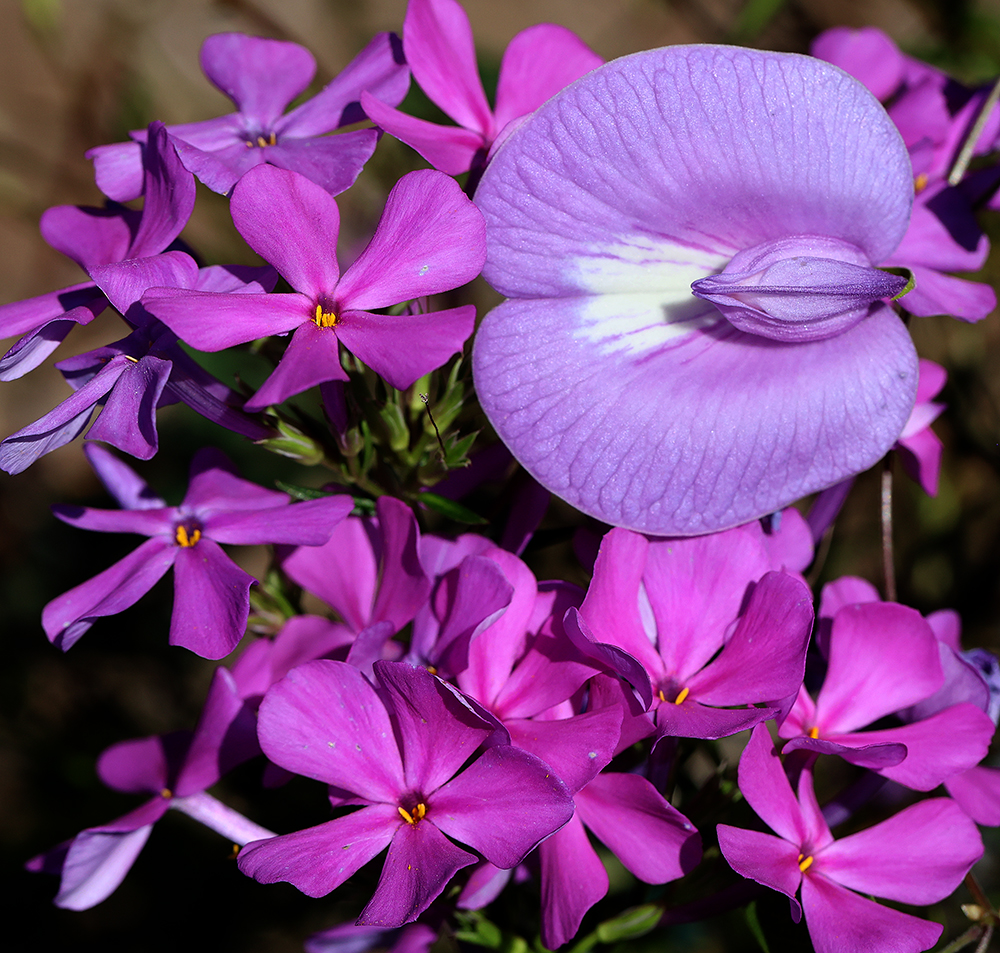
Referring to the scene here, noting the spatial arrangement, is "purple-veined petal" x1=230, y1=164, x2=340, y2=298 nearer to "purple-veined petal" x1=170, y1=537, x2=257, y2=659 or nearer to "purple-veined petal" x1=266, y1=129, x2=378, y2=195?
"purple-veined petal" x1=266, y1=129, x2=378, y2=195

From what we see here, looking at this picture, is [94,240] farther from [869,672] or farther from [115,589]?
[869,672]

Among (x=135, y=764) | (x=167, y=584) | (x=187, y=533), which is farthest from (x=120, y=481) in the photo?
(x=167, y=584)

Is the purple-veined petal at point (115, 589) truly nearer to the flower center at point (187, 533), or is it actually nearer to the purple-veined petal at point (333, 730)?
the flower center at point (187, 533)

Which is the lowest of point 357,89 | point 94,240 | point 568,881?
point 568,881

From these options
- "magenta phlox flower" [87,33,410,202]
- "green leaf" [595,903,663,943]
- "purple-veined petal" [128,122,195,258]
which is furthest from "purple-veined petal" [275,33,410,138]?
"green leaf" [595,903,663,943]

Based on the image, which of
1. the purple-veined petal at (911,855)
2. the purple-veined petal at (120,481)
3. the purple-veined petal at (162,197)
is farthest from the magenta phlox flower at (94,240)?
the purple-veined petal at (911,855)
